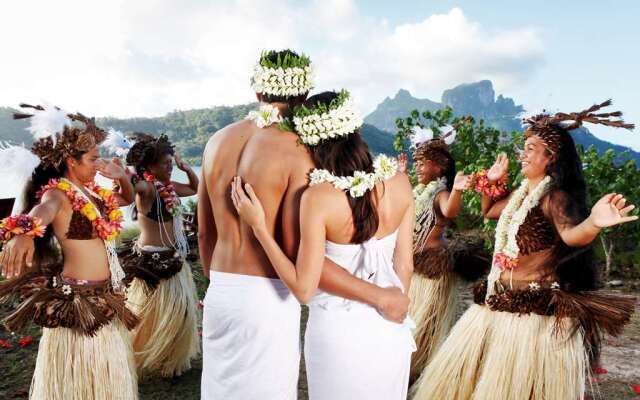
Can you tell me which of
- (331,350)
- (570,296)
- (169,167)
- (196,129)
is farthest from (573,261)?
(196,129)

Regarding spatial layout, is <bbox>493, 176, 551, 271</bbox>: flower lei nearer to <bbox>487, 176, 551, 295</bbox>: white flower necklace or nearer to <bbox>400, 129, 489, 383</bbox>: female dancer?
<bbox>487, 176, 551, 295</bbox>: white flower necklace

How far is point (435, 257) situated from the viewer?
149 inches

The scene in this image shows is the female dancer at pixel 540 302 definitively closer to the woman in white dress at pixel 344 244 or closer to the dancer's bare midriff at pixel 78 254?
the woman in white dress at pixel 344 244

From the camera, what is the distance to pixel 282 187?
5.86 ft

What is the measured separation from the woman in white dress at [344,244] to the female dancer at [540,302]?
1.13 m

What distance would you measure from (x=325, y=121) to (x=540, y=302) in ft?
5.80

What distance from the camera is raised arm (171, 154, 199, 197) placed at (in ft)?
14.0

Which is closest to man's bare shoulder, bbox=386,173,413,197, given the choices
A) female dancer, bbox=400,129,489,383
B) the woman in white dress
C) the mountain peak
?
the woman in white dress

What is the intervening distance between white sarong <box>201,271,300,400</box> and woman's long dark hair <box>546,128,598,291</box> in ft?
5.25

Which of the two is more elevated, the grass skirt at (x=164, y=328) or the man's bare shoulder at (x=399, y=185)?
the man's bare shoulder at (x=399, y=185)

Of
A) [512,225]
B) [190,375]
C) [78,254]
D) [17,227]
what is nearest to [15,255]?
[17,227]

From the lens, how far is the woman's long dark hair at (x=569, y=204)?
8.75ft

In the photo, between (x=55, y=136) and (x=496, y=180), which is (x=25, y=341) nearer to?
(x=55, y=136)

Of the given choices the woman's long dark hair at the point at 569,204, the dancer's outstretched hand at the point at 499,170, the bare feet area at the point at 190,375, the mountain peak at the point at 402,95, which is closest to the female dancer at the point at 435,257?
the dancer's outstretched hand at the point at 499,170
